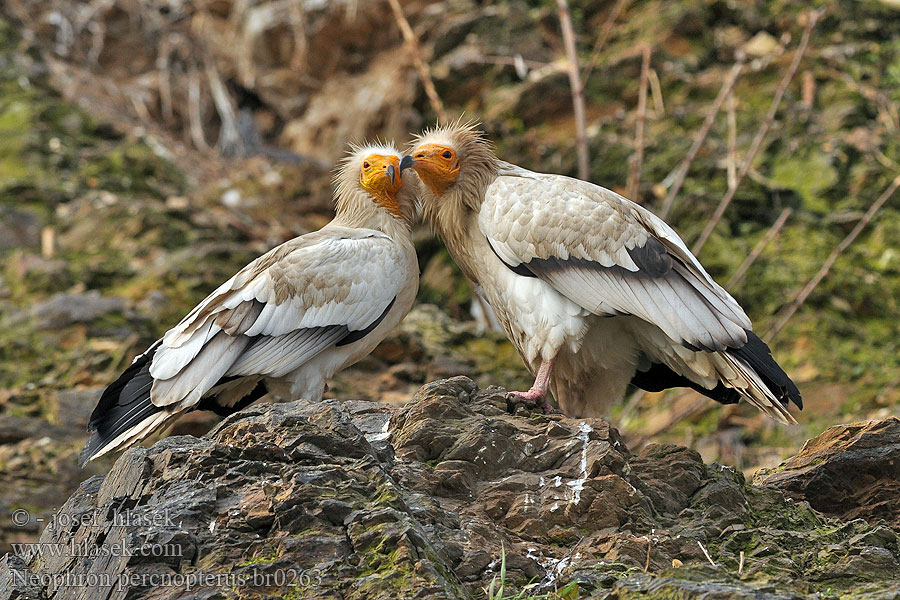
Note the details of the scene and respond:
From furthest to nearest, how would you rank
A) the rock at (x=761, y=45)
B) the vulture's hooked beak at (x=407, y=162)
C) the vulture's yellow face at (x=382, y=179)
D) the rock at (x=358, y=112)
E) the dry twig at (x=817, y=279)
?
the rock at (x=358, y=112) → the rock at (x=761, y=45) → the dry twig at (x=817, y=279) → the vulture's yellow face at (x=382, y=179) → the vulture's hooked beak at (x=407, y=162)

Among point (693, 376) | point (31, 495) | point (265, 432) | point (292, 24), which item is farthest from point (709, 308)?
point (292, 24)

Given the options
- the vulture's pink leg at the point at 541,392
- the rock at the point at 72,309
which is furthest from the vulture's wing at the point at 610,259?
the rock at the point at 72,309

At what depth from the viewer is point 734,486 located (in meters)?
4.15

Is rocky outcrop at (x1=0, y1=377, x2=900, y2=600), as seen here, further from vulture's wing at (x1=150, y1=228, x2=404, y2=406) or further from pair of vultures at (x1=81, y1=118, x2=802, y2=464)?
vulture's wing at (x1=150, y1=228, x2=404, y2=406)

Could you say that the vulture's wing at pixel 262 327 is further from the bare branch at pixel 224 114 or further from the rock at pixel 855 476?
the bare branch at pixel 224 114

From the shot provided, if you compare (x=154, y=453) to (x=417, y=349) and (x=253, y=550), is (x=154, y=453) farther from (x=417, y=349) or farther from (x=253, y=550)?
(x=417, y=349)

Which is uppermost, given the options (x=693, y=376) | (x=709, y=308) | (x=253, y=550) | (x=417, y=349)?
(x=253, y=550)

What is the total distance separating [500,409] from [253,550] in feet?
4.97

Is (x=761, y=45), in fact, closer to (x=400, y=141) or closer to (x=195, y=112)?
(x=400, y=141)

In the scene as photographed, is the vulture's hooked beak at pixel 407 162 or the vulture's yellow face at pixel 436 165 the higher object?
the vulture's hooked beak at pixel 407 162

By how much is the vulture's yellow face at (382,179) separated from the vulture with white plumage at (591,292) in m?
0.45

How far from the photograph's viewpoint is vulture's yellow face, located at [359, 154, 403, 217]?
6.16 metres

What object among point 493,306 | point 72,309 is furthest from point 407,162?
point 72,309

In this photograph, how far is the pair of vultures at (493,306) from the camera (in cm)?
490
